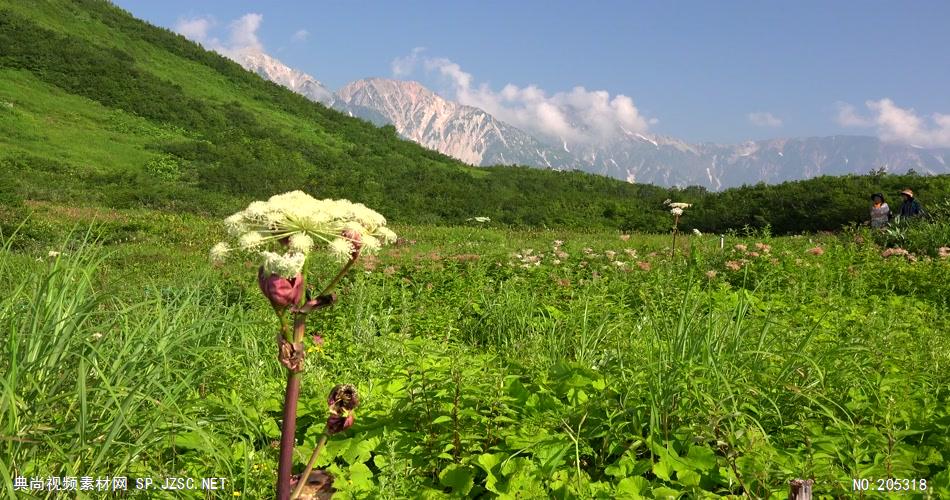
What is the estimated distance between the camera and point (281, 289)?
162 cm

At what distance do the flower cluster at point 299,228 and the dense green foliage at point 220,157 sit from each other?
2063 cm

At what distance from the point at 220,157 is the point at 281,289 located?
37.0 m

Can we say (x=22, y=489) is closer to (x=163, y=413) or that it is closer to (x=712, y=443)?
(x=163, y=413)

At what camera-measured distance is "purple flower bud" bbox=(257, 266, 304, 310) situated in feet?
5.31

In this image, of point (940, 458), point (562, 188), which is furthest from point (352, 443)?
point (562, 188)

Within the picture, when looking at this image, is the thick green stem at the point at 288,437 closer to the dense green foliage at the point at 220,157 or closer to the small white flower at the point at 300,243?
the small white flower at the point at 300,243

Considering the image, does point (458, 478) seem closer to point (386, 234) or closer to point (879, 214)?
point (386, 234)

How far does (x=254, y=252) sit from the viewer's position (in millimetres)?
1820

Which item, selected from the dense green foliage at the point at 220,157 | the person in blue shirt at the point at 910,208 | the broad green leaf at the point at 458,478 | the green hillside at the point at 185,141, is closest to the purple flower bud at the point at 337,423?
the broad green leaf at the point at 458,478

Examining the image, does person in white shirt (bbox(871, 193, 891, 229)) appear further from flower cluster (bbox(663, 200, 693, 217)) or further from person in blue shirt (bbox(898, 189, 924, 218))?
flower cluster (bbox(663, 200, 693, 217))

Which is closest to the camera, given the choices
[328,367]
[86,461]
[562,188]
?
[86,461]

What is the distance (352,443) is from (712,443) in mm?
1851

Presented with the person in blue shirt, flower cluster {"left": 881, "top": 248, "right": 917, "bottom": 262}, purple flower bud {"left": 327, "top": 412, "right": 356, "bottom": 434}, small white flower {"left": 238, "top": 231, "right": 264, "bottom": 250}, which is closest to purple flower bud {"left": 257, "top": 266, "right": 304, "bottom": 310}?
small white flower {"left": 238, "top": 231, "right": 264, "bottom": 250}

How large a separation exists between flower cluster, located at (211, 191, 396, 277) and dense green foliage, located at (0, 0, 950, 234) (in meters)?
20.6
